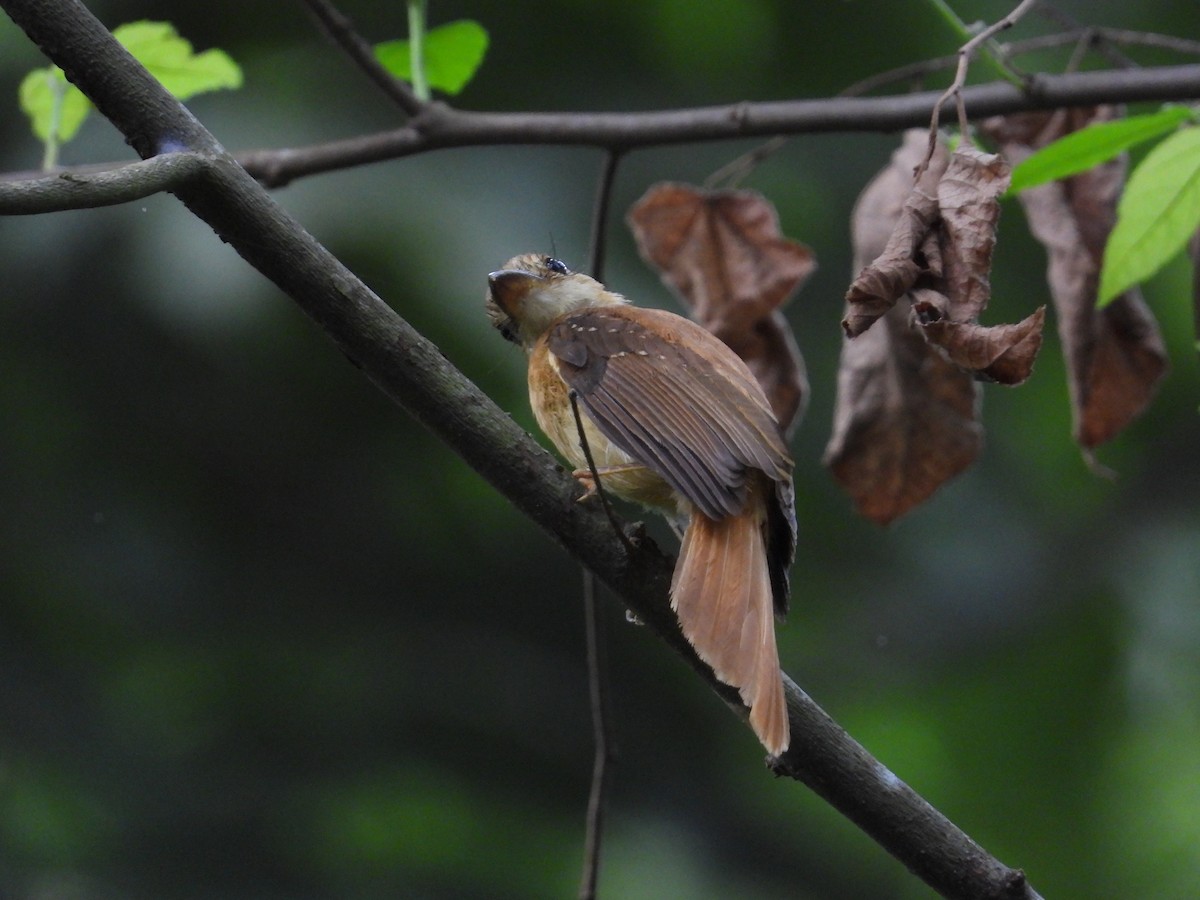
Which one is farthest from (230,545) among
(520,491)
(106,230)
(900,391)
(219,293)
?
(520,491)

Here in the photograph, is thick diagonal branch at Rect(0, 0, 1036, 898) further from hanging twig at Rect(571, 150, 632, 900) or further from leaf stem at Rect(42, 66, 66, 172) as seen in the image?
leaf stem at Rect(42, 66, 66, 172)

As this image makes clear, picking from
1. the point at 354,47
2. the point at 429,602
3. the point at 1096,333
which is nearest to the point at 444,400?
the point at 354,47

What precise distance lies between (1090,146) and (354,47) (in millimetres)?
1259

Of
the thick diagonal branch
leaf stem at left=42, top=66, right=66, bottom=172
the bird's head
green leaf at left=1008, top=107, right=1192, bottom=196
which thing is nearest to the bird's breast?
the bird's head

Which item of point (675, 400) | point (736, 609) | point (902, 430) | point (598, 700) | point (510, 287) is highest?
point (510, 287)

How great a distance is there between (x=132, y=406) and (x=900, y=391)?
311 cm

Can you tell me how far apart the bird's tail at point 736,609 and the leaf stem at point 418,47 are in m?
1.03

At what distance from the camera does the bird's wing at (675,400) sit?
2084 millimetres

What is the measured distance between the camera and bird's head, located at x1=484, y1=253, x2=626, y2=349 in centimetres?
276

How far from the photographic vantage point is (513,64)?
5414mm

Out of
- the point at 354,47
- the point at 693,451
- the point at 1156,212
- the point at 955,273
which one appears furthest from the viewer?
the point at 354,47

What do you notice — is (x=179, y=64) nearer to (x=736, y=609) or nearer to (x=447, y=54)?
(x=447, y=54)

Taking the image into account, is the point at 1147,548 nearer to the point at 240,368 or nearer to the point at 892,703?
the point at 892,703

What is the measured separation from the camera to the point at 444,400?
5.52 feet
